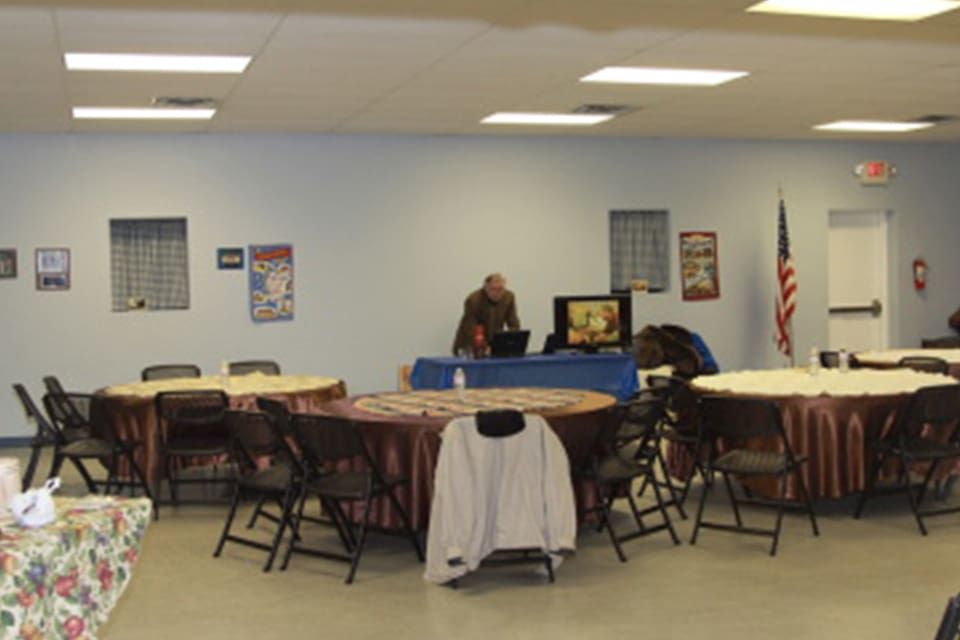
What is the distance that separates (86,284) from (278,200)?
178 cm

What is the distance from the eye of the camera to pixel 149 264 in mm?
10688

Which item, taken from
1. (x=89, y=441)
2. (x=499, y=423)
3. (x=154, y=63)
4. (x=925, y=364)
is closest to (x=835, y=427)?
(x=925, y=364)

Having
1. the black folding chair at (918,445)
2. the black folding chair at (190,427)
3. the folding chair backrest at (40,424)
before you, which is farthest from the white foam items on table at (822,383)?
the folding chair backrest at (40,424)

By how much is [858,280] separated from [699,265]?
2.20 meters

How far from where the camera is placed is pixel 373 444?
6.06 m

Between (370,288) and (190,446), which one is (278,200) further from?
(190,446)

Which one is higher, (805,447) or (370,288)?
(370,288)

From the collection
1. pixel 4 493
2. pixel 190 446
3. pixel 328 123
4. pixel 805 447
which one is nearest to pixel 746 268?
pixel 328 123

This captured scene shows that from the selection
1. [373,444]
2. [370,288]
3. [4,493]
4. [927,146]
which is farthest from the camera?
[927,146]

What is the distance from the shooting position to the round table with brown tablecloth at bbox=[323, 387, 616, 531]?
595 cm

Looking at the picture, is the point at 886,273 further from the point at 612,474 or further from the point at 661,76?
the point at 612,474

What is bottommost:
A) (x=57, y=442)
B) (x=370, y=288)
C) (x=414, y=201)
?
(x=57, y=442)

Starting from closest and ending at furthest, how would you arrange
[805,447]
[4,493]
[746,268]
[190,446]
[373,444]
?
[4,493] < [373,444] < [805,447] < [190,446] < [746,268]

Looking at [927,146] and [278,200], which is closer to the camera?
[278,200]
